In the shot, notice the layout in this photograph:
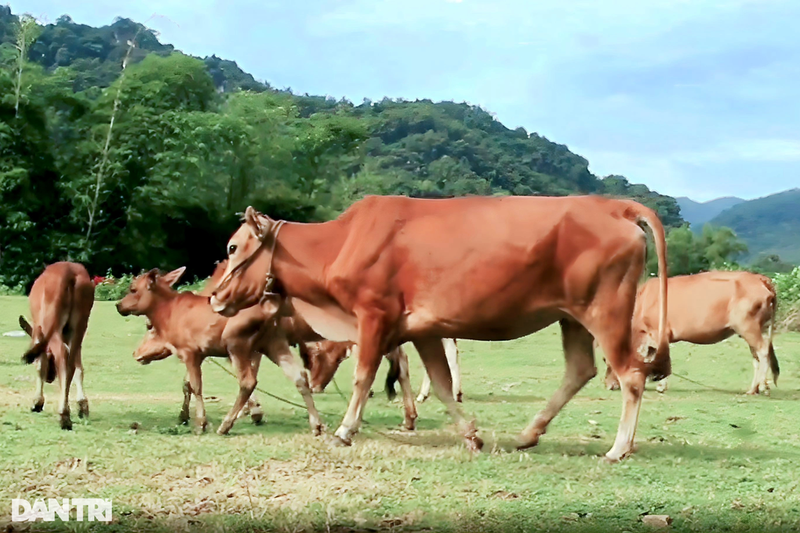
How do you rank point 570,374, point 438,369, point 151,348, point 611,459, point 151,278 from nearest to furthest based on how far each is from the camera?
point 611,459, point 570,374, point 438,369, point 151,278, point 151,348

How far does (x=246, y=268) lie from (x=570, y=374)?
2.37m

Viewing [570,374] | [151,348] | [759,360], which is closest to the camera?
[570,374]

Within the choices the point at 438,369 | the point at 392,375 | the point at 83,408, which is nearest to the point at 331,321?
the point at 438,369

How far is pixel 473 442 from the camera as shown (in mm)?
5730

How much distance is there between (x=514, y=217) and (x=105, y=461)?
283 cm

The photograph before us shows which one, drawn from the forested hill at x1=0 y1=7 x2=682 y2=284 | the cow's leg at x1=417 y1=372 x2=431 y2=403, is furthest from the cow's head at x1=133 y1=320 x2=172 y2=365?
the cow's leg at x1=417 y1=372 x2=431 y2=403

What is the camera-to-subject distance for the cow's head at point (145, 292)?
25.2 feet

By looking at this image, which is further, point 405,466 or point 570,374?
point 570,374

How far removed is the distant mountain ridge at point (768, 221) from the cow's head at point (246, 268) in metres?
2.81

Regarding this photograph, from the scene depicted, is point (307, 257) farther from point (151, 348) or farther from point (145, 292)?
point (151, 348)

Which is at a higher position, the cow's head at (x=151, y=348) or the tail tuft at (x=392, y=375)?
the cow's head at (x=151, y=348)

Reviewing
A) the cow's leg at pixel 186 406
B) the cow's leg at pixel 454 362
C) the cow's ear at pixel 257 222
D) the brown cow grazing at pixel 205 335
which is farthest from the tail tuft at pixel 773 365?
the cow's leg at pixel 186 406

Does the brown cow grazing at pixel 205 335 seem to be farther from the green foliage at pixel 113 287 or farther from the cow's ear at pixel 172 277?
the green foliage at pixel 113 287

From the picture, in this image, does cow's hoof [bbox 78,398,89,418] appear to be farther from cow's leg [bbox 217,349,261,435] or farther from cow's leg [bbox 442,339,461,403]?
cow's leg [bbox 442,339,461,403]
